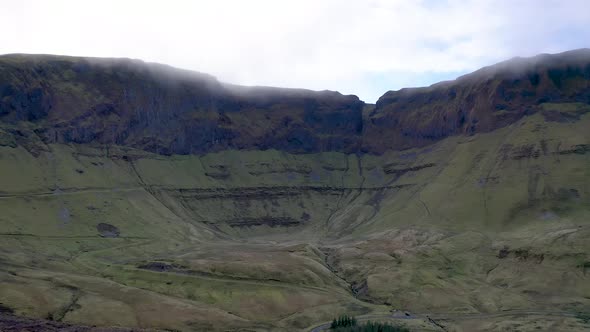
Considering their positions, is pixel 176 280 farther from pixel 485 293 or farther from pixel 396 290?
pixel 485 293

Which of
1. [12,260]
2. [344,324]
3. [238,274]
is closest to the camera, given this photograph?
[344,324]

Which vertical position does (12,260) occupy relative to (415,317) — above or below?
above

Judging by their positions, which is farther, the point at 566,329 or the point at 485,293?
the point at 485,293

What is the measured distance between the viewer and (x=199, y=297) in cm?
17925

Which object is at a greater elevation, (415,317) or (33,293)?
(33,293)

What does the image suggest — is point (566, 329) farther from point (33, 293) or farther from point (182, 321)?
point (33, 293)

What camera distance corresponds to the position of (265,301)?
179125mm

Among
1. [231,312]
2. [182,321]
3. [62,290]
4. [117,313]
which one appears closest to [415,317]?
[231,312]

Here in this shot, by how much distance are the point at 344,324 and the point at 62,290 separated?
253ft

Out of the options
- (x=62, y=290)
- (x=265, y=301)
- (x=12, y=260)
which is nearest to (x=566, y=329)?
(x=265, y=301)

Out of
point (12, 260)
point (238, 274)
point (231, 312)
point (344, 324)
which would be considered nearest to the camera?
point (344, 324)

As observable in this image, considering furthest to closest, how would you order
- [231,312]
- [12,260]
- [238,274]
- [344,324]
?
[238,274], [12,260], [231,312], [344,324]

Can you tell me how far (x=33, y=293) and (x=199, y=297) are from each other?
46.1m

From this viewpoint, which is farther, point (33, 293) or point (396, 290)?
point (396, 290)
